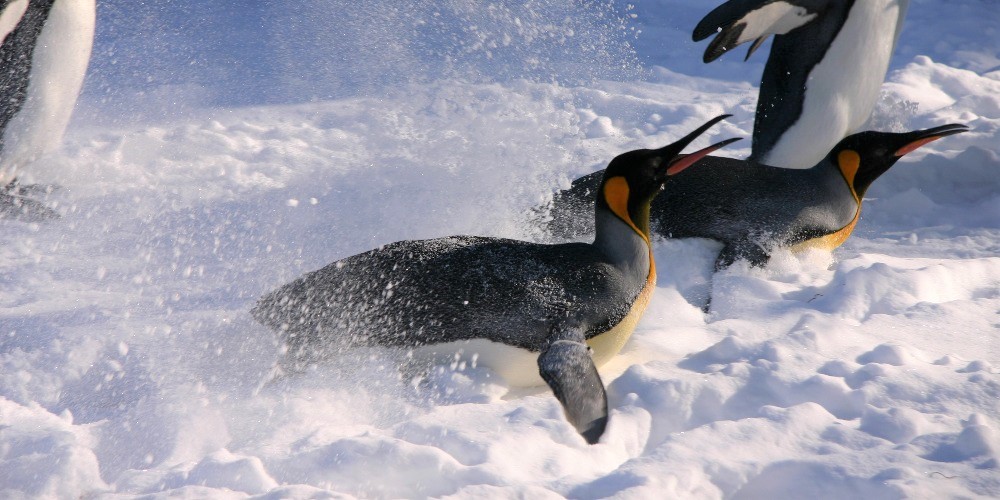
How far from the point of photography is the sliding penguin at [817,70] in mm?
3398

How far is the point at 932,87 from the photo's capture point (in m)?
4.58

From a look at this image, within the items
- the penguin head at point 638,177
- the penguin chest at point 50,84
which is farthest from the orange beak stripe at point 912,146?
the penguin chest at point 50,84

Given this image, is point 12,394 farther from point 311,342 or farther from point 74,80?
point 74,80

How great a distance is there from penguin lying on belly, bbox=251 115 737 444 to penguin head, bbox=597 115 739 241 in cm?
4

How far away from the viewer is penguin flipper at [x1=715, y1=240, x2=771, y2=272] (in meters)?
2.62

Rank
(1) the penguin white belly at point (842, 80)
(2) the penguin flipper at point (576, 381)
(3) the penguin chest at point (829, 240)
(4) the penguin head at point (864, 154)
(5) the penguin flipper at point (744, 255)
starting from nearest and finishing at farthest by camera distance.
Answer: (2) the penguin flipper at point (576, 381), (5) the penguin flipper at point (744, 255), (3) the penguin chest at point (829, 240), (4) the penguin head at point (864, 154), (1) the penguin white belly at point (842, 80)

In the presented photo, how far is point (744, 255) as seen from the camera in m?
2.63

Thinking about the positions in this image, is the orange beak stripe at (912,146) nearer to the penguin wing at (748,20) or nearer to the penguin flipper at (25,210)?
Answer: the penguin wing at (748,20)

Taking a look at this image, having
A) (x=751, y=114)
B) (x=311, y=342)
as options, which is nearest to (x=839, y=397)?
(x=311, y=342)

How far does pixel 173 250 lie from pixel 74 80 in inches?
50.4

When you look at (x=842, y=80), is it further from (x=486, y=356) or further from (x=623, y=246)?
(x=486, y=356)

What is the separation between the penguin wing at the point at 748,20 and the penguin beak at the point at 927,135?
76 cm

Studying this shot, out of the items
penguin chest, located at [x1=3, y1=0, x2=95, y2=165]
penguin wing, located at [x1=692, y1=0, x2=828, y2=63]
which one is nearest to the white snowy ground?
penguin chest, located at [x1=3, y1=0, x2=95, y2=165]

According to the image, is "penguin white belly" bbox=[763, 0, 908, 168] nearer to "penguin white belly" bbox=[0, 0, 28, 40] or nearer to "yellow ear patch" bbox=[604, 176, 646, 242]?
"yellow ear patch" bbox=[604, 176, 646, 242]
